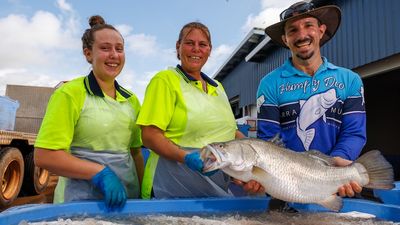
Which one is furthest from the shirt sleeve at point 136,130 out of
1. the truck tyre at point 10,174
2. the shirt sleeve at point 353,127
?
the truck tyre at point 10,174

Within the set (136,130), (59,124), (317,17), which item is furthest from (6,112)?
(317,17)

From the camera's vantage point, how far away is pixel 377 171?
8.16 ft

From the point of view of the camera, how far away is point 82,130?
8.93 feet

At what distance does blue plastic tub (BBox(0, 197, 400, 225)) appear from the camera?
7.82 ft

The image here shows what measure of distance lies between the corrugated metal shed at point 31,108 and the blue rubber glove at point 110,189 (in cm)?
1035

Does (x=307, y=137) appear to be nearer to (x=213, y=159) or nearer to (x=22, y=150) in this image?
(x=213, y=159)

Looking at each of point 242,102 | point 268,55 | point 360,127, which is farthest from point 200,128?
point 242,102

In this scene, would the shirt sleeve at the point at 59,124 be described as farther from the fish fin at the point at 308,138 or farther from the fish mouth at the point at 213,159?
the fish fin at the point at 308,138

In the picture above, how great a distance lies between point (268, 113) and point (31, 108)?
10.7 metres

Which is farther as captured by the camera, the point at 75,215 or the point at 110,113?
the point at 110,113

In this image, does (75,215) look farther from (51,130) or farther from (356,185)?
(356,185)

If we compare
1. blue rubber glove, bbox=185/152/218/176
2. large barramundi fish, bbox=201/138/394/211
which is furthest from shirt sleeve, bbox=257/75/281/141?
blue rubber glove, bbox=185/152/218/176

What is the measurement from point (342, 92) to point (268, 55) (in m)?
12.6

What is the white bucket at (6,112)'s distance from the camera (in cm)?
854
